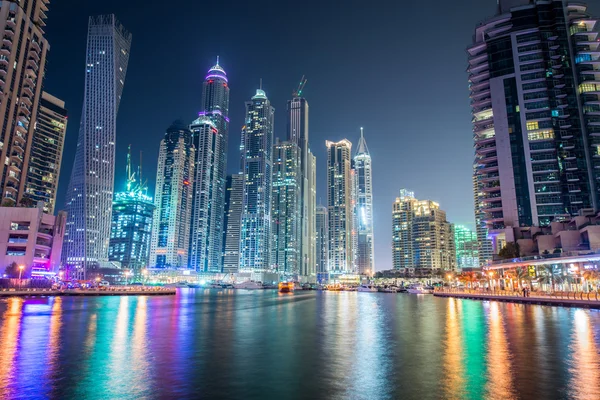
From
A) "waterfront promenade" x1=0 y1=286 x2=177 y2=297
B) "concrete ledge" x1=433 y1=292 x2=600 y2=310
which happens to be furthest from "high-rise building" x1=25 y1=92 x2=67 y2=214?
"concrete ledge" x1=433 y1=292 x2=600 y2=310

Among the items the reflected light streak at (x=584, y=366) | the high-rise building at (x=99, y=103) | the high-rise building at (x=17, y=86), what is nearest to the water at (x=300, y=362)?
the reflected light streak at (x=584, y=366)

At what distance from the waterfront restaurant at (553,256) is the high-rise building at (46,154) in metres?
180

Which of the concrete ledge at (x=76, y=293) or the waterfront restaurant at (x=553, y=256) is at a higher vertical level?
the waterfront restaurant at (x=553, y=256)

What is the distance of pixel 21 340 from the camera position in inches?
1086

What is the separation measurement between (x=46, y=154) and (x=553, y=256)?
678ft

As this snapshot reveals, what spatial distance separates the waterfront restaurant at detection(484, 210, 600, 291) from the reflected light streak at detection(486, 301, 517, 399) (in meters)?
52.2

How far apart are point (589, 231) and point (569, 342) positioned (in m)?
65.0

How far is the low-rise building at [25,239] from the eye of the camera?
331 ft

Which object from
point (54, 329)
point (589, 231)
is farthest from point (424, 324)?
point (589, 231)

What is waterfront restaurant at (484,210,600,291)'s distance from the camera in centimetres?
7106

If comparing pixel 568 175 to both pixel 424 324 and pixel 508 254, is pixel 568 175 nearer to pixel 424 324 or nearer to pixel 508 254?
pixel 508 254

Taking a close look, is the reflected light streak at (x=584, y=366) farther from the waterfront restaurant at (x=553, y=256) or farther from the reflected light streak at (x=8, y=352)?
the waterfront restaurant at (x=553, y=256)

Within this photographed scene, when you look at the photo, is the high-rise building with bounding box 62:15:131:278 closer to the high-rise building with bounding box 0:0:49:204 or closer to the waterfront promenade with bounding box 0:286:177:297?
the high-rise building with bounding box 0:0:49:204

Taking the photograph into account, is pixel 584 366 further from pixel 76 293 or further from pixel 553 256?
pixel 76 293
